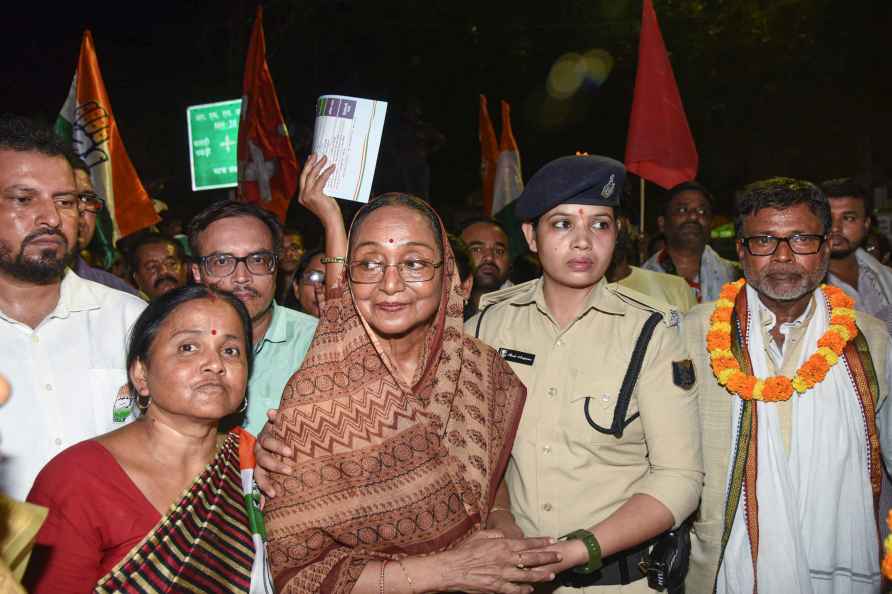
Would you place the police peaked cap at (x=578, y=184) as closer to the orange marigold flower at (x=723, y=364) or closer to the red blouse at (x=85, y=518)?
the orange marigold flower at (x=723, y=364)

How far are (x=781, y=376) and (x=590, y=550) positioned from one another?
1.22m

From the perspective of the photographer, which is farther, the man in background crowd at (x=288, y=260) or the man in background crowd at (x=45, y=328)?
the man in background crowd at (x=288, y=260)

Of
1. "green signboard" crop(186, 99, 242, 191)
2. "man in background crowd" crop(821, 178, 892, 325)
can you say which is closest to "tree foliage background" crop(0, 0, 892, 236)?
"green signboard" crop(186, 99, 242, 191)

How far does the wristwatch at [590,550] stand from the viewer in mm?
2514

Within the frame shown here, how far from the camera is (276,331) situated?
3514 millimetres

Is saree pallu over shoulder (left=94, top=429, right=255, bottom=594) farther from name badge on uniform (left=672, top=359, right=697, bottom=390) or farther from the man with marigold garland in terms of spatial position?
the man with marigold garland

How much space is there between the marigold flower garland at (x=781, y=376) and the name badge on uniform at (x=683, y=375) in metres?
0.43

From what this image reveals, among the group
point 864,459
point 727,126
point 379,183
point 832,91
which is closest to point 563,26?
point 379,183

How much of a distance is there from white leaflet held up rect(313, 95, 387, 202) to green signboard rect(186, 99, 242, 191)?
6.00m

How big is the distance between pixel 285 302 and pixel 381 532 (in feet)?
12.1

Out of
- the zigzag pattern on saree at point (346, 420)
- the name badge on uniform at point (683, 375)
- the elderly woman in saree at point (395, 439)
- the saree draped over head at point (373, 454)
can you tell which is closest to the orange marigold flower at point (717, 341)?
the name badge on uniform at point (683, 375)

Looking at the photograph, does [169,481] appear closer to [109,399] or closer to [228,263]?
[109,399]

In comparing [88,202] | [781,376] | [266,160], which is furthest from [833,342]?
[266,160]

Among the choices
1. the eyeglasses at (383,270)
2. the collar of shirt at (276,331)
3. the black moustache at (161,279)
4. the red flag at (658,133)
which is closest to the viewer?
the eyeglasses at (383,270)
